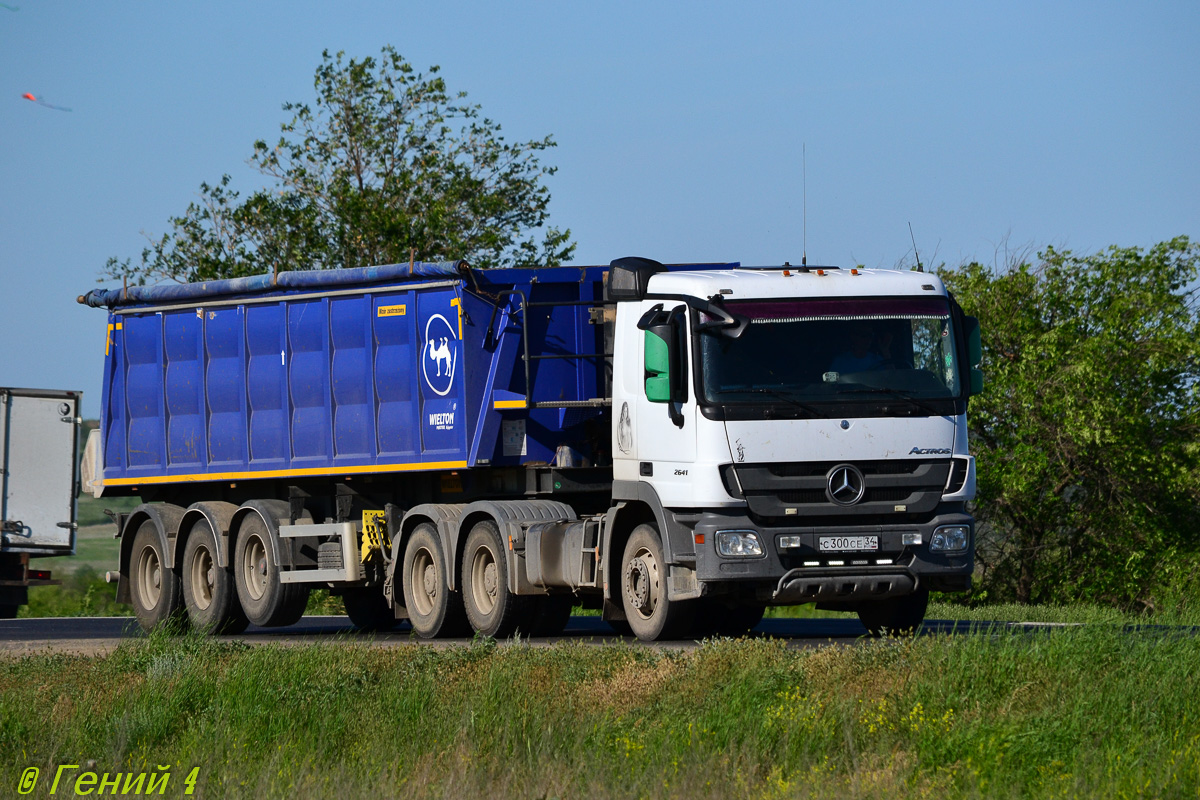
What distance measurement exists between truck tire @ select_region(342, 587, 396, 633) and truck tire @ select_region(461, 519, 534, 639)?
424 centimetres

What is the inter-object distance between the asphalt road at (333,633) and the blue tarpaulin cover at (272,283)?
11.2 feet

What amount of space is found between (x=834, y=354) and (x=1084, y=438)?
48.5ft

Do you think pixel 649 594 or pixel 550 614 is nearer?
pixel 649 594

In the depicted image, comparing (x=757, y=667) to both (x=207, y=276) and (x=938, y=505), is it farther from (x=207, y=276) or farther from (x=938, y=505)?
(x=207, y=276)

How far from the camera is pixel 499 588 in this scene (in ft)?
50.2

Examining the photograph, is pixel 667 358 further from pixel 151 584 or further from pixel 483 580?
pixel 151 584

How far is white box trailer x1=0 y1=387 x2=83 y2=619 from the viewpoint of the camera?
77.6ft

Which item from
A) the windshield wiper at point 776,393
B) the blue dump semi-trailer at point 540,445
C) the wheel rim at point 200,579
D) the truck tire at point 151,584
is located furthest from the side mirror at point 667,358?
the truck tire at point 151,584

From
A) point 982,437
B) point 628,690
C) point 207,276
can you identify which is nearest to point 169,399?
point 628,690

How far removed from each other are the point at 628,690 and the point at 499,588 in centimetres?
505

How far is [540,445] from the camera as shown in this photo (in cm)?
1539

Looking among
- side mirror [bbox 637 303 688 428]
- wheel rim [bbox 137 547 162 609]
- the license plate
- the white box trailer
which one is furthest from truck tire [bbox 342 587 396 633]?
the license plate

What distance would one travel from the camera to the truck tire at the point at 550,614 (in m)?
15.7

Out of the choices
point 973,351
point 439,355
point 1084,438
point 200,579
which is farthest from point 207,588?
point 1084,438
